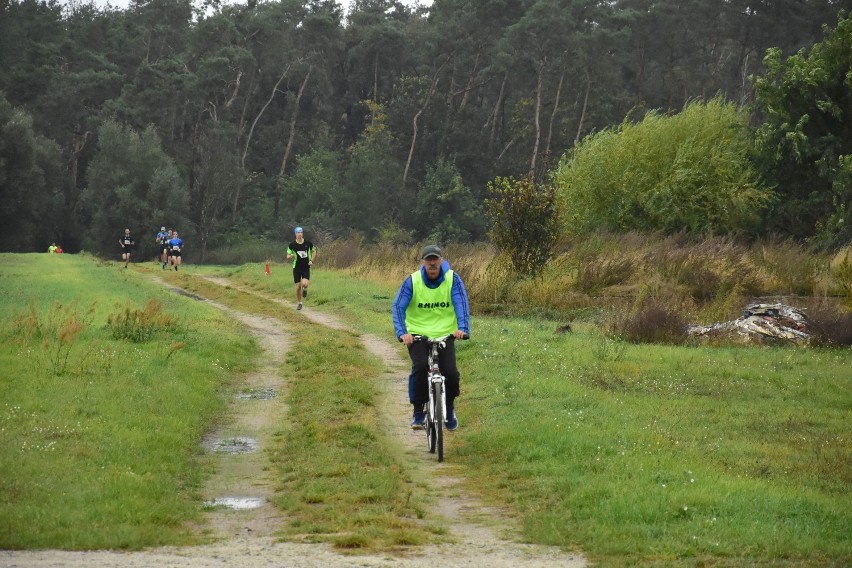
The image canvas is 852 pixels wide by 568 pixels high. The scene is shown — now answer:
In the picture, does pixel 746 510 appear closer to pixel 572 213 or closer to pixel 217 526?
pixel 217 526

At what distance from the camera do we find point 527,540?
9.00m

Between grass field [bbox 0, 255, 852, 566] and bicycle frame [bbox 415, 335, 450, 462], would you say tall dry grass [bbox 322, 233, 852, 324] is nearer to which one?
grass field [bbox 0, 255, 852, 566]

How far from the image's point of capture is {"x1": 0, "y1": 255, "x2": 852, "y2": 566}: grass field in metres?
8.81

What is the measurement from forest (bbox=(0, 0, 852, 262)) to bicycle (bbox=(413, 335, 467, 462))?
59051mm

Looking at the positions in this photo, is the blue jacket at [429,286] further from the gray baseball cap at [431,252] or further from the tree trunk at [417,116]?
the tree trunk at [417,116]

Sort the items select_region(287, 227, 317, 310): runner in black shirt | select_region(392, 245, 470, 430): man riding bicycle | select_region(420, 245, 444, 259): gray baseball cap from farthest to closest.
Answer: select_region(287, 227, 317, 310): runner in black shirt < select_region(392, 245, 470, 430): man riding bicycle < select_region(420, 245, 444, 259): gray baseball cap

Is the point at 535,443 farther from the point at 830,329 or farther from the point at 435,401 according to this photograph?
the point at 830,329

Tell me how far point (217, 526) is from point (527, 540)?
8.15 feet

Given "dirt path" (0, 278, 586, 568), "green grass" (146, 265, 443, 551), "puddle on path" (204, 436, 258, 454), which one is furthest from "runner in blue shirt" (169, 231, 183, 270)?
"puddle on path" (204, 436, 258, 454)

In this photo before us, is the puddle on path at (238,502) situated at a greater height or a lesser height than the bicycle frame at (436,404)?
lesser

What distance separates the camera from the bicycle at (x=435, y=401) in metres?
12.2

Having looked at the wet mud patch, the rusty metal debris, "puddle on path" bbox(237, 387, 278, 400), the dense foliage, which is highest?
the dense foliage

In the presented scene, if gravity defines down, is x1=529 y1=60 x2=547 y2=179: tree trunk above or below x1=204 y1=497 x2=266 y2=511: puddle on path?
above

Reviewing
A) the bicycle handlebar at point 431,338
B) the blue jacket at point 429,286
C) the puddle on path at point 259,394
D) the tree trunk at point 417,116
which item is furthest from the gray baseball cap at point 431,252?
the tree trunk at point 417,116
